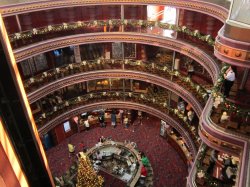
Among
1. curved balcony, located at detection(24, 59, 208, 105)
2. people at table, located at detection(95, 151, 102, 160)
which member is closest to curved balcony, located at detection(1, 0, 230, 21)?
curved balcony, located at detection(24, 59, 208, 105)

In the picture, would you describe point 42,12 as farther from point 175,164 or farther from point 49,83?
point 175,164

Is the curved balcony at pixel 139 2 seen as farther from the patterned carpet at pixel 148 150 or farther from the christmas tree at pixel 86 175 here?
the patterned carpet at pixel 148 150

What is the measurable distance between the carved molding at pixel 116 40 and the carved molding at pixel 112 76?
3.00 meters

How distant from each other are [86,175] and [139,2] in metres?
14.0

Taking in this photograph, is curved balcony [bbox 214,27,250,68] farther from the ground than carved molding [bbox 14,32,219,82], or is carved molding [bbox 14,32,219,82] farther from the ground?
curved balcony [bbox 214,27,250,68]

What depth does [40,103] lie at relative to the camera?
2517 cm

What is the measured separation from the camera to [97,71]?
25.8 m

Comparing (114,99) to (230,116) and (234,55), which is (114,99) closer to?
(230,116)

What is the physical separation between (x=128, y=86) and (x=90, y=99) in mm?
4292

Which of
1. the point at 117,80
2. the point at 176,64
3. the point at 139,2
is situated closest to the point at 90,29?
the point at 139,2

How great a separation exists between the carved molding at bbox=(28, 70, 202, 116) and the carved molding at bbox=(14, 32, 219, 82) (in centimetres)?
300

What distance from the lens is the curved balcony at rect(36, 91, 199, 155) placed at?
24078mm

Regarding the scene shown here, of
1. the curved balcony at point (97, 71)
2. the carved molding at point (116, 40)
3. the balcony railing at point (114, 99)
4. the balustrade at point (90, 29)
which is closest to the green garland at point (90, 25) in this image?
the balustrade at point (90, 29)

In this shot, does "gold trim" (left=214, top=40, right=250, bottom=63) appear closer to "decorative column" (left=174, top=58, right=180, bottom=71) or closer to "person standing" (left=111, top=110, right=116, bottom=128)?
"decorative column" (left=174, top=58, right=180, bottom=71)
